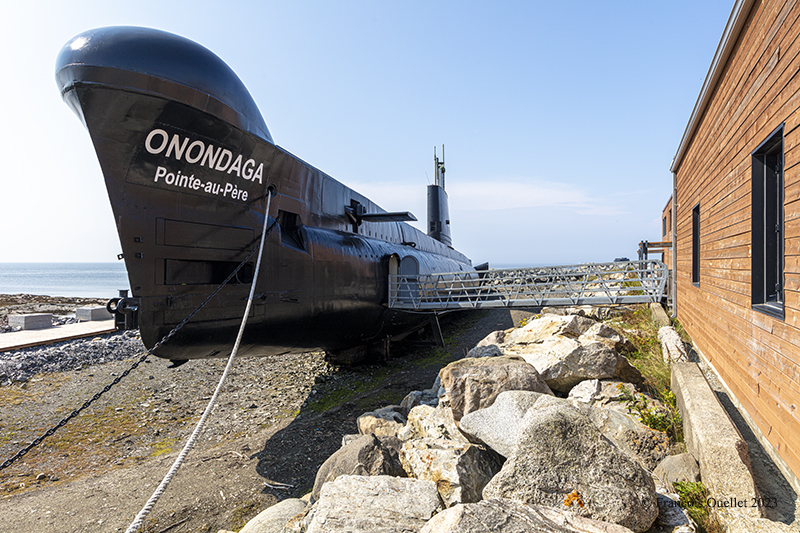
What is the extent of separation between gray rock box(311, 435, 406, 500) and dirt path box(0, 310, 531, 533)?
111cm

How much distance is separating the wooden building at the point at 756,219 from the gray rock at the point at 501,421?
2.25m

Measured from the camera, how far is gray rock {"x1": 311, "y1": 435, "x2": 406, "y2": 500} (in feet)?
15.4

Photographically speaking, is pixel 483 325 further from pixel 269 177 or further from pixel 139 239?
pixel 139 239

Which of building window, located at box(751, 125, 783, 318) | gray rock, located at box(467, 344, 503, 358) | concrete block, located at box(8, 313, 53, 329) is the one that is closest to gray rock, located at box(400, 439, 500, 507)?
gray rock, located at box(467, 344, 503, 358)

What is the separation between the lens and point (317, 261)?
31.2ft

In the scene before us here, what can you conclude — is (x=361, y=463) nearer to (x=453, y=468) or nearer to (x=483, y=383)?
(x=453, y=468)

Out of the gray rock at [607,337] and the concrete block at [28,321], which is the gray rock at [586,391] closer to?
the gray rock at [607,337]

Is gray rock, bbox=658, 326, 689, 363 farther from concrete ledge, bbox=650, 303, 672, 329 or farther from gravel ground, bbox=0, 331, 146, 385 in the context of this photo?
gravel ground, bbox=0, 331, 146, 385

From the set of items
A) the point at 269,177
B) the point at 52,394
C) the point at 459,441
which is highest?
the point at 269,177

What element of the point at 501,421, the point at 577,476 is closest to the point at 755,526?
the point at 577,476

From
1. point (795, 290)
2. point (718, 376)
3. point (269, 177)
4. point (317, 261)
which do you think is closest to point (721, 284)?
point (718, 376)

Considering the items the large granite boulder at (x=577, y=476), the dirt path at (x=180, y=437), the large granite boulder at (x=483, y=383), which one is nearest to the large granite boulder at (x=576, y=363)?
the large granite boulder at (x=483, y=383)

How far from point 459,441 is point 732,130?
5.52 m

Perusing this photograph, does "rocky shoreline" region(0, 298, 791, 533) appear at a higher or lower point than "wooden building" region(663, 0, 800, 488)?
lower
